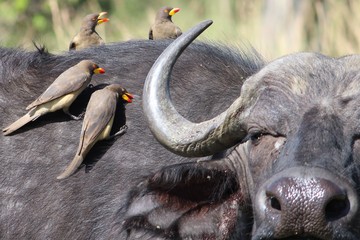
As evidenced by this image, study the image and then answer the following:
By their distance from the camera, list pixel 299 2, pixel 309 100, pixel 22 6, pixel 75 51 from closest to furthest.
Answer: pixel 309 100 → pixel 75 51 → pixel 22 6 → pixel 299 2

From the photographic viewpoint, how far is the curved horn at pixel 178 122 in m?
6.39

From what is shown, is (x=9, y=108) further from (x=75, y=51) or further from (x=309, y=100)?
(x=309, y=100)

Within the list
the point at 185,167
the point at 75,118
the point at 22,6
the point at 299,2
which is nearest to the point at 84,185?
the point at 75,118

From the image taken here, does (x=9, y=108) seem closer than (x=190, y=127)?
No

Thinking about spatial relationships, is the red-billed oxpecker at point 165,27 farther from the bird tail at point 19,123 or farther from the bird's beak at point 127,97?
the bird tail at point 19,123

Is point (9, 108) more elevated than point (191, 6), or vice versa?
point (9, 108)

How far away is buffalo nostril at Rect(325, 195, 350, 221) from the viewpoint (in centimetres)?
562

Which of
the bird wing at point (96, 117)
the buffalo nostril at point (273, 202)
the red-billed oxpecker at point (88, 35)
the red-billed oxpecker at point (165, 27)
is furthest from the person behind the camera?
the red-billed oxpecker at point (88, 35)

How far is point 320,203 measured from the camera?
18.2ft

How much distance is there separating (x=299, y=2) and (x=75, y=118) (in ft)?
35.5

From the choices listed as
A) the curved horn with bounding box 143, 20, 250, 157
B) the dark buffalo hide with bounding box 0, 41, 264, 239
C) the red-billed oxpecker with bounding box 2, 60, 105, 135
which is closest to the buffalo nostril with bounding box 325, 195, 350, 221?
the curved horn with bounding box 143, 20, 250, 157

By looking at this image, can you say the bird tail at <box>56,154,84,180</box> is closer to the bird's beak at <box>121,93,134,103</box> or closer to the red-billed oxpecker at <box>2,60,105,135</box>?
the red-billed oxpecker at <box>2,60,105,135</box>

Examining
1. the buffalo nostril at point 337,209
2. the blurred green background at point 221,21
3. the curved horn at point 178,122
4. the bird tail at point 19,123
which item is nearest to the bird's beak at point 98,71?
the bird tail at point 19,123

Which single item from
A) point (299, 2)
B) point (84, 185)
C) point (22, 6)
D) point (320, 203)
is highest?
point (320, 203)
